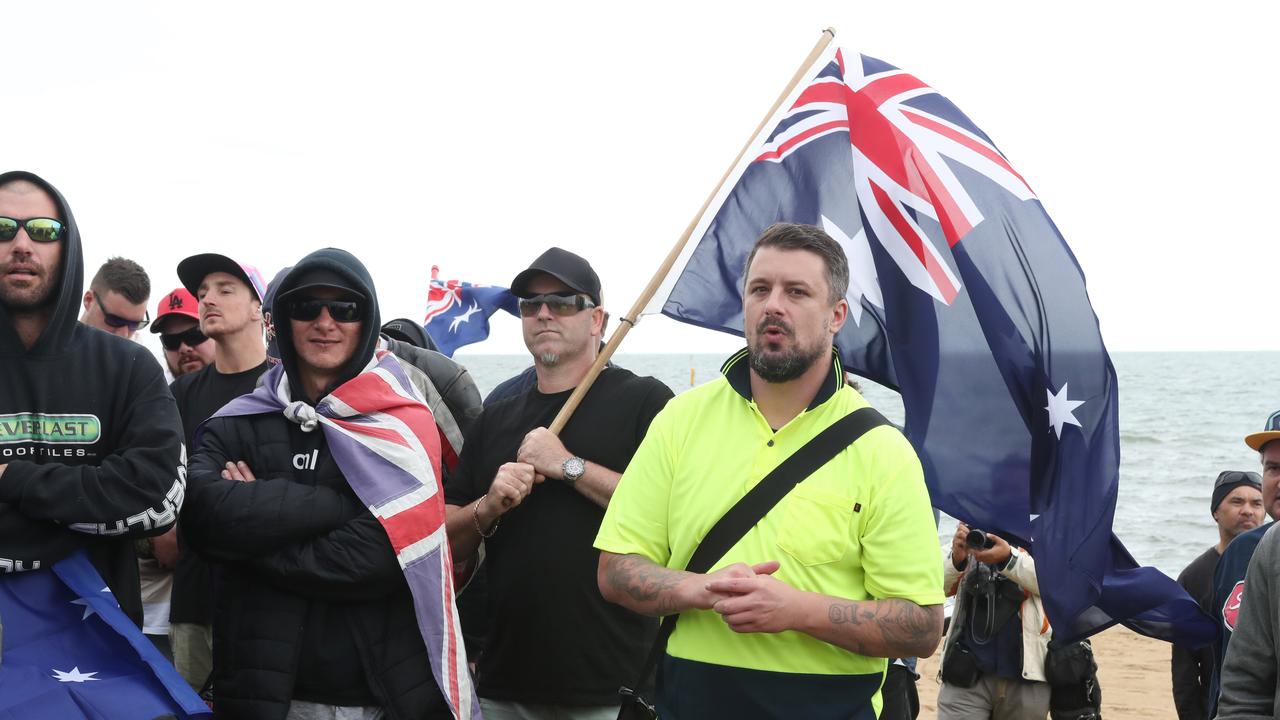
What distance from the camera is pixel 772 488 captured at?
10.7 ft

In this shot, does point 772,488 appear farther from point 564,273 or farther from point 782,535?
point 564,273

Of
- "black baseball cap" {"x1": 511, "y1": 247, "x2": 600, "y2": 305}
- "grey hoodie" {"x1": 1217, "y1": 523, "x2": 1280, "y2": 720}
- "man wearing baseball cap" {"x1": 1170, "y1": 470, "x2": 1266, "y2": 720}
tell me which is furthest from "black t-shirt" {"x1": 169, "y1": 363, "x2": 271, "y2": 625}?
"man wearing baseball cap" {"x1": 1170, "y1": 470, "x2": 1266, "y2": 720}

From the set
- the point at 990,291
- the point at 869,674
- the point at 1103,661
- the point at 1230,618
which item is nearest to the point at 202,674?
the point at 869,674

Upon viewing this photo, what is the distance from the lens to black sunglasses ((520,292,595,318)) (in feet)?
15.9

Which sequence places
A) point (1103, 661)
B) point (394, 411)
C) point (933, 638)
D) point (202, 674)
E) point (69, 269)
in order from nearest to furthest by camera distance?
1. point (933, 638)
2. point (69, 269)
3. point (394, 411)
4. point (202, 674)
5. point (1103, 661)

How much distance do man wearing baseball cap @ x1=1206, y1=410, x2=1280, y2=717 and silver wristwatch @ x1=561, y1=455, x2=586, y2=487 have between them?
2201 millimetres

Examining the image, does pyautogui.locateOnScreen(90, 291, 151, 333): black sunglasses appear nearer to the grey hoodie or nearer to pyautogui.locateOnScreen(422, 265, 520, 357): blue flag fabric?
pyautogui.locateOnScreen(422, 265, 520, 357): blue flag fabric

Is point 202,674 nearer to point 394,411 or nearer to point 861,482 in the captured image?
point 394,411

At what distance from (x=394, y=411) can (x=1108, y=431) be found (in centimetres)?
267

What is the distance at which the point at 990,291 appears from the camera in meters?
4.68

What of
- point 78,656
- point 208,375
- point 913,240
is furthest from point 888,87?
point 78,656

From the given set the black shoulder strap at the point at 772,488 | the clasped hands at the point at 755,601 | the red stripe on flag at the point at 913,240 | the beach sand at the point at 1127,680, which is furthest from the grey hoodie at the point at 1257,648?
the beach sand at the point at 1127,680

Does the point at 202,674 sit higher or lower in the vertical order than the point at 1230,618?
lower

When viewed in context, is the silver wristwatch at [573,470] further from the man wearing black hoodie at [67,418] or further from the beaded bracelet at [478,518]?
the man wearing black hoodie at [67,418]
